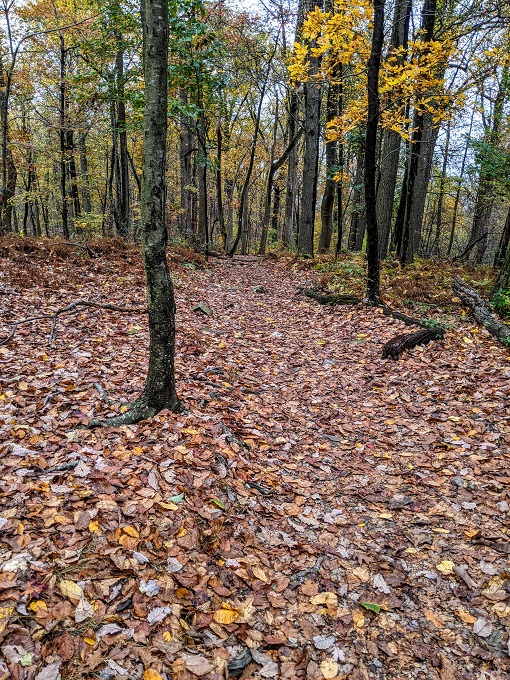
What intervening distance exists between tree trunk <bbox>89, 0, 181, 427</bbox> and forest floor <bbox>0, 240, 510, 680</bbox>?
0.33 m

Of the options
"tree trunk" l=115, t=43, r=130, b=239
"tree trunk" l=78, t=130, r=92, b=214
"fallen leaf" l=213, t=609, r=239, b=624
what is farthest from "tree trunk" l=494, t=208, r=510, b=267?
"tree trunk" l=78, t=130, r=92, b=214

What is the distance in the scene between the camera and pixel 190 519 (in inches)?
124

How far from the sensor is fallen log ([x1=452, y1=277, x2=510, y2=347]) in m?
6.63

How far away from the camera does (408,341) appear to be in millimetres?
6844

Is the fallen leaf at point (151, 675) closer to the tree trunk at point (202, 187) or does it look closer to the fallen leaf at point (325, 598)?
the fallen leaf at point (325, 598)

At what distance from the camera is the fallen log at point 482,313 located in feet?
21.7

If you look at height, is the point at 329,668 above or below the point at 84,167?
below

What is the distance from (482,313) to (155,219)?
6.44 m

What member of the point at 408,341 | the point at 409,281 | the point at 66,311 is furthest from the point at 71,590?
the point at 409,281

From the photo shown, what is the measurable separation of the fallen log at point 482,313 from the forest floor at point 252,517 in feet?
1.02

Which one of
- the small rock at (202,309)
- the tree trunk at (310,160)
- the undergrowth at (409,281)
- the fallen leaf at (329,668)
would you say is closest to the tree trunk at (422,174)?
the undergrowth at (409,281)

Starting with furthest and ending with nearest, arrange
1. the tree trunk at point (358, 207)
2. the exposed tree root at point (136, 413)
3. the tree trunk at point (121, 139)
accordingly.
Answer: the tree trunk at point (358, 207)
the tree trunk at point (121, 139)
the exposed tree root at point (136, 413)

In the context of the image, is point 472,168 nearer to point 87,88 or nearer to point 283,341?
point 283,341

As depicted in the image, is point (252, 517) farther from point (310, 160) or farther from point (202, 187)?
point (202, 187)
